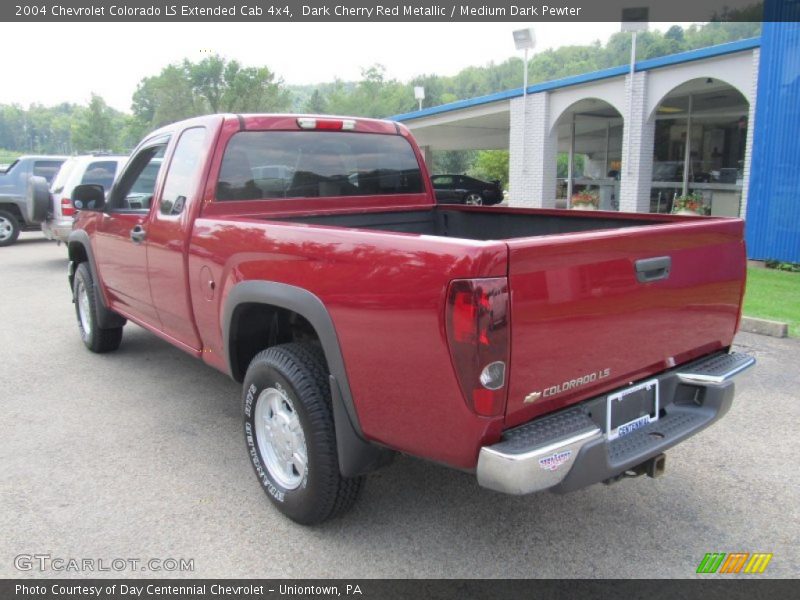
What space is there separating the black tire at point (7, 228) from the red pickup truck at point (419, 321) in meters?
13.0

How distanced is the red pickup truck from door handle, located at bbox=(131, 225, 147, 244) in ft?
0.13

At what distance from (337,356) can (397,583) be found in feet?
3.28

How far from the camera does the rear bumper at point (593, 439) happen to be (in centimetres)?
230

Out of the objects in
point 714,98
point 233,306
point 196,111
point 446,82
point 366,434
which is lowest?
point 366,434

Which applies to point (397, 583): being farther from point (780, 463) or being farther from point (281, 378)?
point (780, 463)

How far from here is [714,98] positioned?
604 inches

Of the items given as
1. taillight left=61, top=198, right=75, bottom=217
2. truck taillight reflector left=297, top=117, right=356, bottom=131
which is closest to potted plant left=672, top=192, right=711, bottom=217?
truck taillight reflector left=297, top=117, right=356, bottom=131

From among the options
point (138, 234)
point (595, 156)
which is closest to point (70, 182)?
point (138, 234)

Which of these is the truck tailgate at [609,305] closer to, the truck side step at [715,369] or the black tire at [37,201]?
the truck side step at [715,369]

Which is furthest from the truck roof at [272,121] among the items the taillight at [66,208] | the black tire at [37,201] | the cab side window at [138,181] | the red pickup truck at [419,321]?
the taillight at [66,208]

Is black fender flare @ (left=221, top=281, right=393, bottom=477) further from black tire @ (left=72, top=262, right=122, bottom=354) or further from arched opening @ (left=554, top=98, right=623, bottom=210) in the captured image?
arched opening @ (left=554, top=98, right=623, bottom=210)

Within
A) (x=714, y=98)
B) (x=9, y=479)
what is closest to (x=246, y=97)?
(x=714, y=98)

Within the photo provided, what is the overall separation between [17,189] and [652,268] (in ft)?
52.2

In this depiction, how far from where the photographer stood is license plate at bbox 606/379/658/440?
8.93 ft
